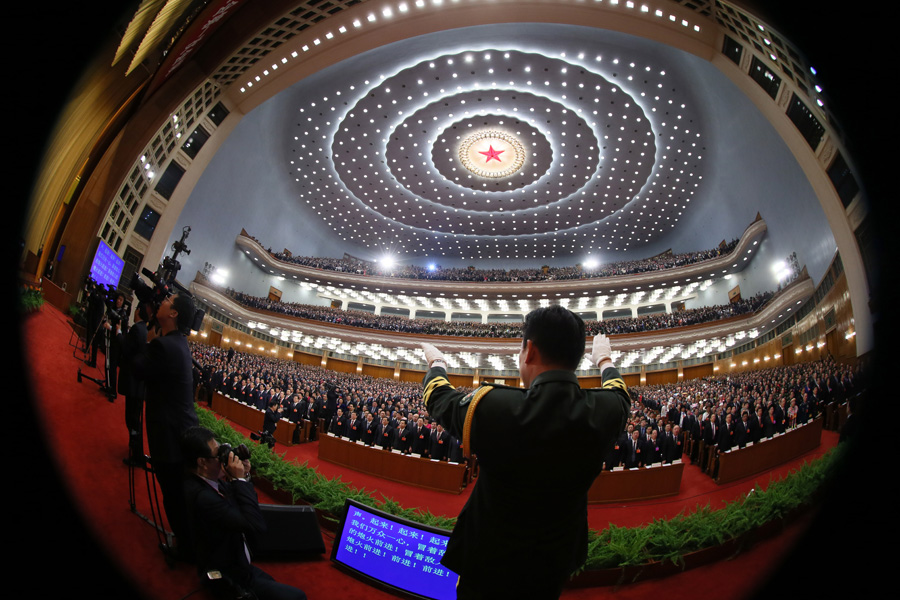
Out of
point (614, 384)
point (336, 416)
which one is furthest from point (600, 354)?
point (336, 416)

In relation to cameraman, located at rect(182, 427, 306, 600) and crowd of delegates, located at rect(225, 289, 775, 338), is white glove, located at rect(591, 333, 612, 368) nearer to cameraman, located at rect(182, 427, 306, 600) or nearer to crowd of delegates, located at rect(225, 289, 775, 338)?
cameraman, located at rect(182, 427, 306, 600)

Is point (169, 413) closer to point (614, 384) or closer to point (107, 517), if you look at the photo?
point (107, 517)

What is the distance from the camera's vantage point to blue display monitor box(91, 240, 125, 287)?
2.04m

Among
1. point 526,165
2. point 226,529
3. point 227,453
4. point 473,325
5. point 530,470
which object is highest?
point 526,165

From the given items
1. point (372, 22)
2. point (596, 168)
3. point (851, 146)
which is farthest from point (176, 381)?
point (596, 168)

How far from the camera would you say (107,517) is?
4.99 ft

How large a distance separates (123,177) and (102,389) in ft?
4.59

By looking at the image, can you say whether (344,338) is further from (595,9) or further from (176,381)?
(176,381)

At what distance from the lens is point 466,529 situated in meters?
0.98

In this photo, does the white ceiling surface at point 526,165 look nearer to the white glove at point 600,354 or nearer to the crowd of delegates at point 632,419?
the crowd of delegates at point 632,419

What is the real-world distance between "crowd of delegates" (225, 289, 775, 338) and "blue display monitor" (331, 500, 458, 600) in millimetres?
17425

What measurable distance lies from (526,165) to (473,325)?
11.7 meters

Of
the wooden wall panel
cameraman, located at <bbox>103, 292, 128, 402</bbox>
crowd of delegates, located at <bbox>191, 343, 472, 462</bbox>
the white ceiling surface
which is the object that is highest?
the white ceiling surface

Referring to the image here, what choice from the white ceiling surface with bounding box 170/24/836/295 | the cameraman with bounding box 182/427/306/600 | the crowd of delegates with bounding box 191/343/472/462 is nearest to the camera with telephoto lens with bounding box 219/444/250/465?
the cameraman with bounding box 182/427/306/600
